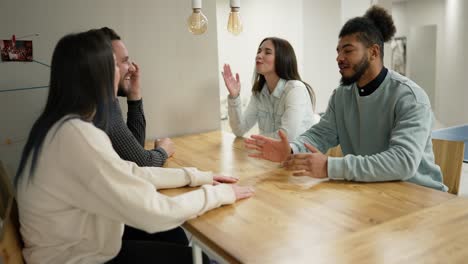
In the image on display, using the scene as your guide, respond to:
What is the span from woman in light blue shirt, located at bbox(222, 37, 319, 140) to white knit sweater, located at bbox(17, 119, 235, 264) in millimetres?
1130

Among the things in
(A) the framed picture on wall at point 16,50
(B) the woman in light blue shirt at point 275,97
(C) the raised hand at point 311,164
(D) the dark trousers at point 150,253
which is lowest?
(D) the dark trousers at point 150,253

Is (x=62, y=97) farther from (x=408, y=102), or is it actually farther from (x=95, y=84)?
(x=408, y=102)

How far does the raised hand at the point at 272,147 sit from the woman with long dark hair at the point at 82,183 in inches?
19.5

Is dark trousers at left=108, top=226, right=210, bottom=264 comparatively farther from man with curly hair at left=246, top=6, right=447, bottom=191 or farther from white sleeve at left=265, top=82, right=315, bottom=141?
white sleeve at left=265, top=82, right=315, bottom=141

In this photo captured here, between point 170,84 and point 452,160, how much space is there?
4.88ft

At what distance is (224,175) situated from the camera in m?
1.40

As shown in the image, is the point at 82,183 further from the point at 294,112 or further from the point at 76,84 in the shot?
the point at 294,112

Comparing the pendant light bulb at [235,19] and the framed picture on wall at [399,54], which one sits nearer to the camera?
the pendant light bulb at [235,19]

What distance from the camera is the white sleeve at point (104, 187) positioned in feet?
3.06

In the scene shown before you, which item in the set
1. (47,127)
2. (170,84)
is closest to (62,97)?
(47,127)

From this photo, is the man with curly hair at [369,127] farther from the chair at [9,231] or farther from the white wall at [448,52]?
the white wall at [448,52]

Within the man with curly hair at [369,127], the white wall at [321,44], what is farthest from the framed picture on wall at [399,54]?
the man with curly hair at [369,127]

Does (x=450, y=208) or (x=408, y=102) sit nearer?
(x=450, y=208)

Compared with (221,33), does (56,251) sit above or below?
below
